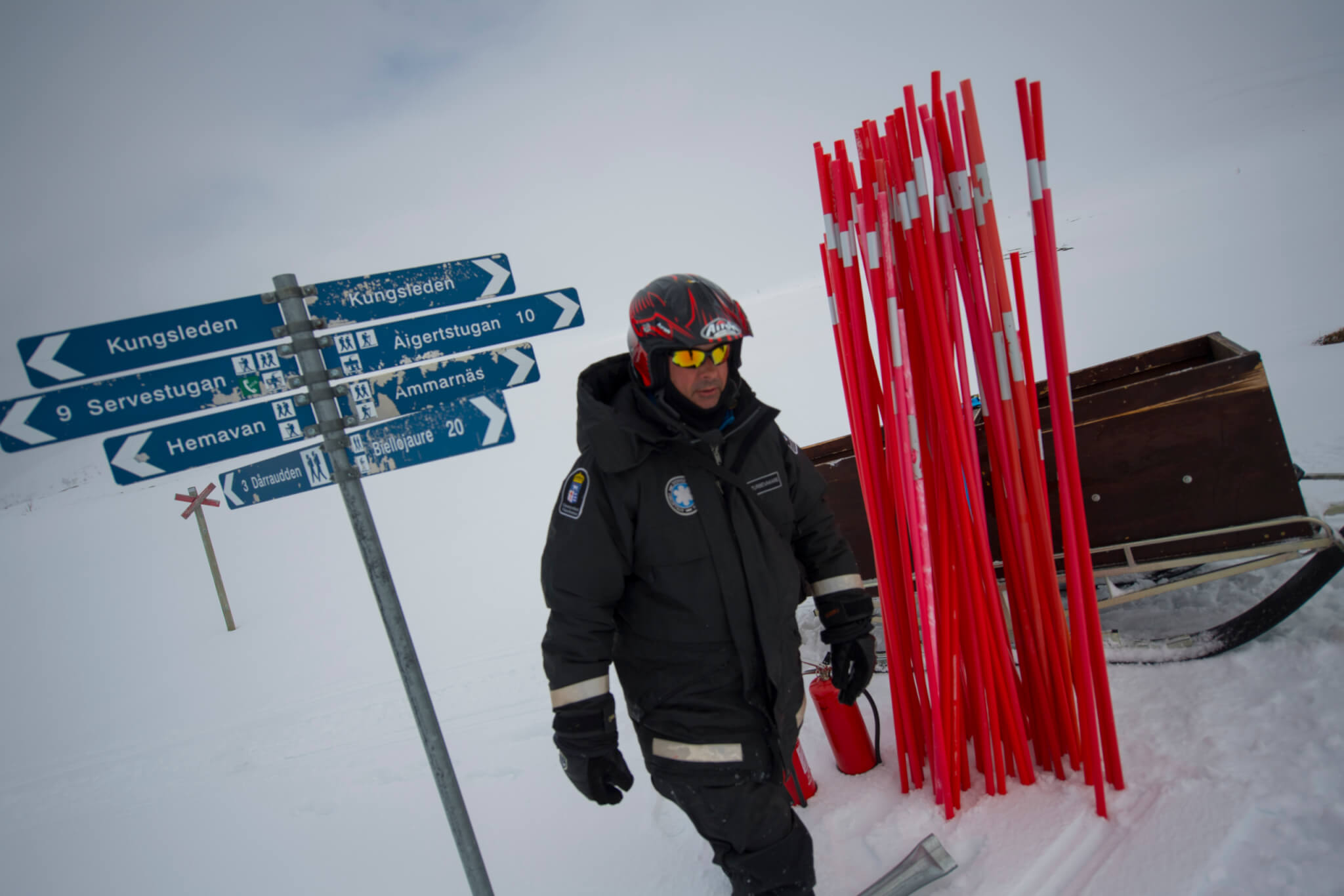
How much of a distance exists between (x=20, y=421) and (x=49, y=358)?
0.65ft

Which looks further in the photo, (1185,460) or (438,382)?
(1185,460)

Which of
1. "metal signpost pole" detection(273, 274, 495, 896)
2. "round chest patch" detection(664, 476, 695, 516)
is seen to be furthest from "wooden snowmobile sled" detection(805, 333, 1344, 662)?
"metal signpost pole" detection(273, 274, 495, 896)

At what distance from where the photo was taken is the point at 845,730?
2662 millimetres

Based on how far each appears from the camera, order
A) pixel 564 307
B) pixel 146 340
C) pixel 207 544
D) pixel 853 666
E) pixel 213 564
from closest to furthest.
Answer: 1. pixel 146 340
2. pixel 853 666
3. pixel 564 307
4. pixel 207 544
5. pixel 213 564

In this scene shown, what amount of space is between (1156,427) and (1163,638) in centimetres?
93

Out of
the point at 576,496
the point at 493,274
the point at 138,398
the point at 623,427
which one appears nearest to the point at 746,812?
the point at 576,496

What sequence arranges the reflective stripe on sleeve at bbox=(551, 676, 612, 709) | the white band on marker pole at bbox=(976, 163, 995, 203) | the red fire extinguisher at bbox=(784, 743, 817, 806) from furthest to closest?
the red fire extinguisher at bbox=(784, 743, 817, 806), the white band on marker pole at bbox=(976, 163, 995, 203), the reflective stripe on sleeve at bbox=(551, 676, 612, 709)

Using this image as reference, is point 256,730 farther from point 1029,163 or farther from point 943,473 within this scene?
point 1029,163

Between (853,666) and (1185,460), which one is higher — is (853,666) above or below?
below

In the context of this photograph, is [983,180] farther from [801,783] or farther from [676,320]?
[801,783]

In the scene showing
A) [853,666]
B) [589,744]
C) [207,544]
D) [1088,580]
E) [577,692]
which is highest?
[207,544]

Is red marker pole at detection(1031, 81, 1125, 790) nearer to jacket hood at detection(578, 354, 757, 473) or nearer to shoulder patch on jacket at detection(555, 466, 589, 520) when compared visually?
jacket hood at detection(578, 354, 757, 473)

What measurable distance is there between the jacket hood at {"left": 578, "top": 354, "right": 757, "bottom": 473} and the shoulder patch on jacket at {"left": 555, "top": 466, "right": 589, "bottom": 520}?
72 mm

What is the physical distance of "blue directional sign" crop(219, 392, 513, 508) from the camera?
2.00 meters
